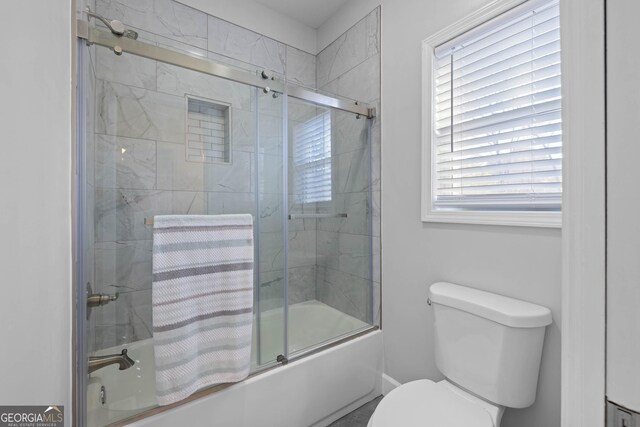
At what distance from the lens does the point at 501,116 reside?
1250mm

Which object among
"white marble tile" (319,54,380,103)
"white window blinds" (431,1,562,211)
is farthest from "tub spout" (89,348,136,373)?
"white marble tile" (319,54,380,103)

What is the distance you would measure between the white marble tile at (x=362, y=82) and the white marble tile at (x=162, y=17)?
3.20ft

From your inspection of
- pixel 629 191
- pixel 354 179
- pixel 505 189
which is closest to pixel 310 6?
pixel 354 179

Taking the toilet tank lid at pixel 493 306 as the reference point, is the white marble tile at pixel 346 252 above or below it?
above

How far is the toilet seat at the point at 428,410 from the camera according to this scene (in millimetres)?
989

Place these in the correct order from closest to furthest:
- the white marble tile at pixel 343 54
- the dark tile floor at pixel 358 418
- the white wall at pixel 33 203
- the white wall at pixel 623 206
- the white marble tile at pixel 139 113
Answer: the white wall at pixel 623 206 < the white wall at pixel 33 203 < the white marble tile at pixel 139 113 < the dark tile floor at pixel 358 418 < the white marble tile at pixel 343 54

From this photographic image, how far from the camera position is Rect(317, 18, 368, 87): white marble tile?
194 cm

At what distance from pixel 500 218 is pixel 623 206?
1050mm

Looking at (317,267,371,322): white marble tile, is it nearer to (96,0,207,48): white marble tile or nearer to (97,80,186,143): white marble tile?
(97,80,186,143): white marble tile

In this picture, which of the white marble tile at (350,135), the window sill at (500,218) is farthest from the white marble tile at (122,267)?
the window sill at (500,218)

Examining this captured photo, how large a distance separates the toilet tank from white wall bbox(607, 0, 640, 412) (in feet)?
2.91

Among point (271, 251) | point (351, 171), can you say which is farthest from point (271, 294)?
point (351, 171)

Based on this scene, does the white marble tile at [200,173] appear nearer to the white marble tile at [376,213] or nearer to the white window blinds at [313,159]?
the white window blinds at [313,159]

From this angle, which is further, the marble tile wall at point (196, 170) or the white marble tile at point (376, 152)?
the white marble tile at point (376, 152)
